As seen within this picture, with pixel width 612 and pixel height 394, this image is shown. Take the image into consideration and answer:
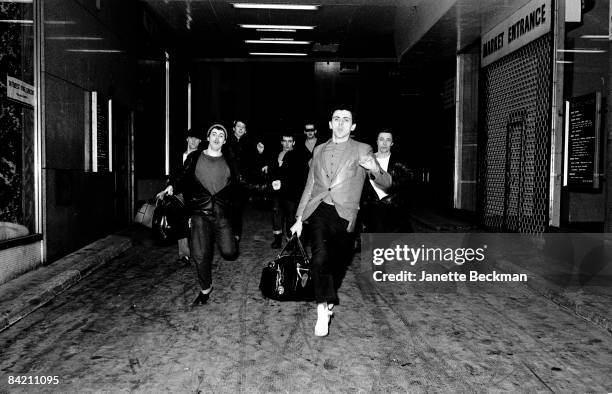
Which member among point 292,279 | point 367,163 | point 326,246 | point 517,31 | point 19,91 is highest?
point 517,31

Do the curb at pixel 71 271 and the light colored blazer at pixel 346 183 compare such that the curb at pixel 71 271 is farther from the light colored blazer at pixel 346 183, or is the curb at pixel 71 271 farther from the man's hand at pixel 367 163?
the man's hand at pixel 367 163

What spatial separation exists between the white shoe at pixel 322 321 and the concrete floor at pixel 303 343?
80 mm

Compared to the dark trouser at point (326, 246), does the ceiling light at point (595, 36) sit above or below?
above

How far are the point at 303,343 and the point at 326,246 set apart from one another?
2.74 ft

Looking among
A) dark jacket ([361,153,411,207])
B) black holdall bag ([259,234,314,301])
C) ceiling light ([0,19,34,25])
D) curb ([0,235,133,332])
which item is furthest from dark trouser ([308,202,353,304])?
ceiling light ([0,19,34,25])

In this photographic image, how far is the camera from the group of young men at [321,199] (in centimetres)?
499

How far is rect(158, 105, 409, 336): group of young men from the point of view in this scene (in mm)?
4988

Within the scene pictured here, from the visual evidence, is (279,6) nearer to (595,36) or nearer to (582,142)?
(595,36)

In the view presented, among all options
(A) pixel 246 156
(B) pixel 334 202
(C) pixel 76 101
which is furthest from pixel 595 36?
(C) pixel 76 101

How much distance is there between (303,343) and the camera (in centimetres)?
464

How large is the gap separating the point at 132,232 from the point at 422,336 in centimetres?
781

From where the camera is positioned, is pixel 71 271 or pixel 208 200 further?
pixel 71 271

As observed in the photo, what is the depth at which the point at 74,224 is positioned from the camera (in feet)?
29.7

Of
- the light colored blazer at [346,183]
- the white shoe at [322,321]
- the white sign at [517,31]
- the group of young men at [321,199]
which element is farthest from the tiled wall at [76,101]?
the white sign at [517,31]
